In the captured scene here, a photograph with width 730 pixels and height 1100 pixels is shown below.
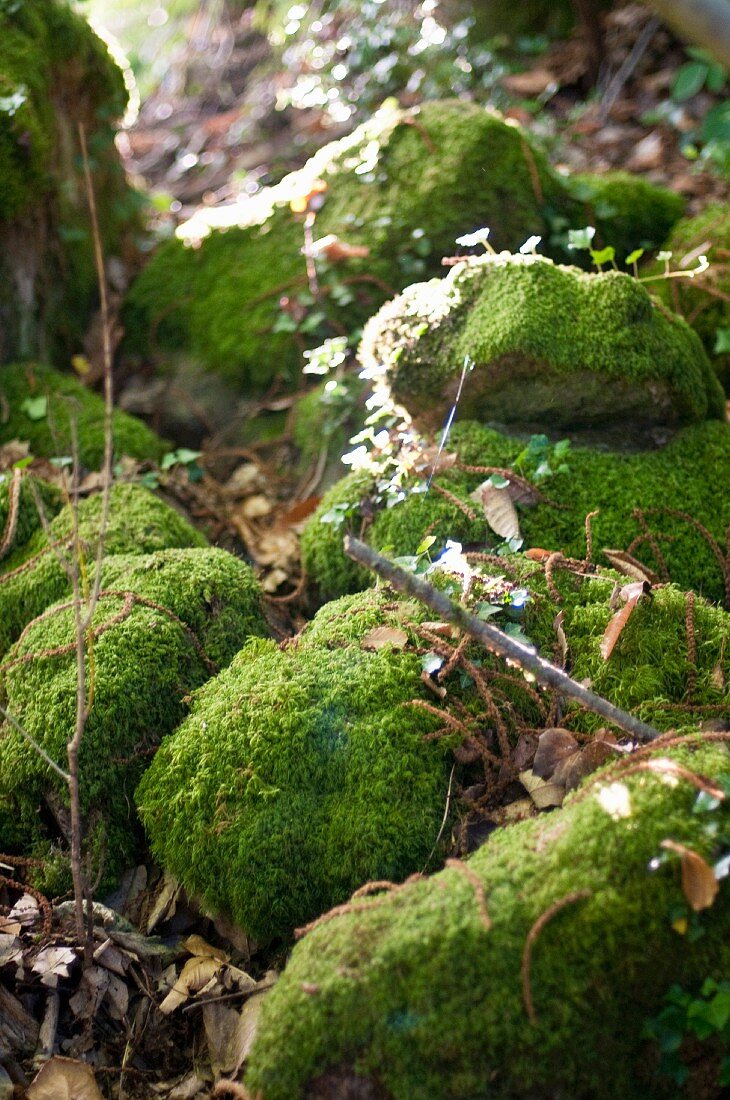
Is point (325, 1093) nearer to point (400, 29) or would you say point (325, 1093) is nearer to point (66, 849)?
point (66, 849)

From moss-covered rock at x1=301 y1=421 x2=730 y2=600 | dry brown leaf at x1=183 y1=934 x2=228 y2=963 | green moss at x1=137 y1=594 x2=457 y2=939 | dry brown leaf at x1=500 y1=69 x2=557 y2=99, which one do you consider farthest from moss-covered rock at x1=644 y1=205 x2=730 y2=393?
dry brown leaf at x1=183 y1=934 x2=228 y2=963

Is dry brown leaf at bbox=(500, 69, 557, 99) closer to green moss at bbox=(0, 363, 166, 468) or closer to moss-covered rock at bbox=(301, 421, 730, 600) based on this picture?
green moss at bbox=(0, 363, 166, 468)

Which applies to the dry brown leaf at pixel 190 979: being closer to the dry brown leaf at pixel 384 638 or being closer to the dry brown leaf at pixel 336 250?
the dry brown leaf at pixel 384 638

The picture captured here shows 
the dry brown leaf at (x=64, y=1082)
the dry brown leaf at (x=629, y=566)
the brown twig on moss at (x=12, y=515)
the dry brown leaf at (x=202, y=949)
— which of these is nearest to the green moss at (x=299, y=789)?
the dry brown leaf at (x=202, y=949)

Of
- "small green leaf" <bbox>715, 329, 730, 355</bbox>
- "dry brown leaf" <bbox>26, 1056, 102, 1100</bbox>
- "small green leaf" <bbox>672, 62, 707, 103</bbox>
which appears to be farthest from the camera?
"small green leaf" <bbox>715, 329, 730, 355</bbox>

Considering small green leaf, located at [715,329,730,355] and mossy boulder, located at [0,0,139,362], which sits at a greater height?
mossy boulder, located at [0,0,139,362]

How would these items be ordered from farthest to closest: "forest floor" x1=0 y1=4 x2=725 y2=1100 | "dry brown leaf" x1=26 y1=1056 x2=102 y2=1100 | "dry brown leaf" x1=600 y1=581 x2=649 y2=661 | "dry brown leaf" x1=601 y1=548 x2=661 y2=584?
1. "dry brown leaf" x1=601 y1=548 x2=661 y2=584
2. "dry brown leaf" x1=600 y1=581 x2=649 y2=661
3. "forest floor" x1=0 y1=4 x2=725 y2=1100
4. "dry brown leaf" x1=26 y1=1056 x2=102 y2=1100
